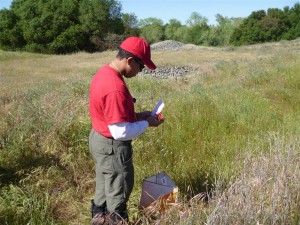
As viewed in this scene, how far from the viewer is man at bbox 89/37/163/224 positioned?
7.89 ft

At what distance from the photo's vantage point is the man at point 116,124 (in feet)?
7.89

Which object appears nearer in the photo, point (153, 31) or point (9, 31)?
point (9, 31)

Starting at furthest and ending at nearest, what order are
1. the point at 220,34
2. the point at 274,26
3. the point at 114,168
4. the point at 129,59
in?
the point at 220,34 < the point at 274,26 < the point at 114,168 < the point at 129,59

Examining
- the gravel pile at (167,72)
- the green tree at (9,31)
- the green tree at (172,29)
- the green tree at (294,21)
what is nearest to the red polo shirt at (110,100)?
the gravel pile at (167,72)

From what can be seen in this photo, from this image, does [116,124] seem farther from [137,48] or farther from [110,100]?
[137,48]

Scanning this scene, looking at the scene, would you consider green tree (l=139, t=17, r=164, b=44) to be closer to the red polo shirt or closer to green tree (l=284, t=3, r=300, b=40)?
green tree (l=284, t=3, r=300, b=40)

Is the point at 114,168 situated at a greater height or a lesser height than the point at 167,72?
greater

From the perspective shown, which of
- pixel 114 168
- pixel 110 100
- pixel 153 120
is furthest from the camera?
pixel 153 120

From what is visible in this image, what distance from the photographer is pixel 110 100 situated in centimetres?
238

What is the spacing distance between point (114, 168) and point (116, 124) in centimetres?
40

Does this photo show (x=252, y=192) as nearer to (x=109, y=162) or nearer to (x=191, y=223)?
(x=191, y=223)

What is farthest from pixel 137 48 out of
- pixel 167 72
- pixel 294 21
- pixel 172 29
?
pixel 172 29

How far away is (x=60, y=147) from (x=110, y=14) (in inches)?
1643

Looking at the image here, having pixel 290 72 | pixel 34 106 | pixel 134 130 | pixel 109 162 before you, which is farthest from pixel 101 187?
pixel 290 72
